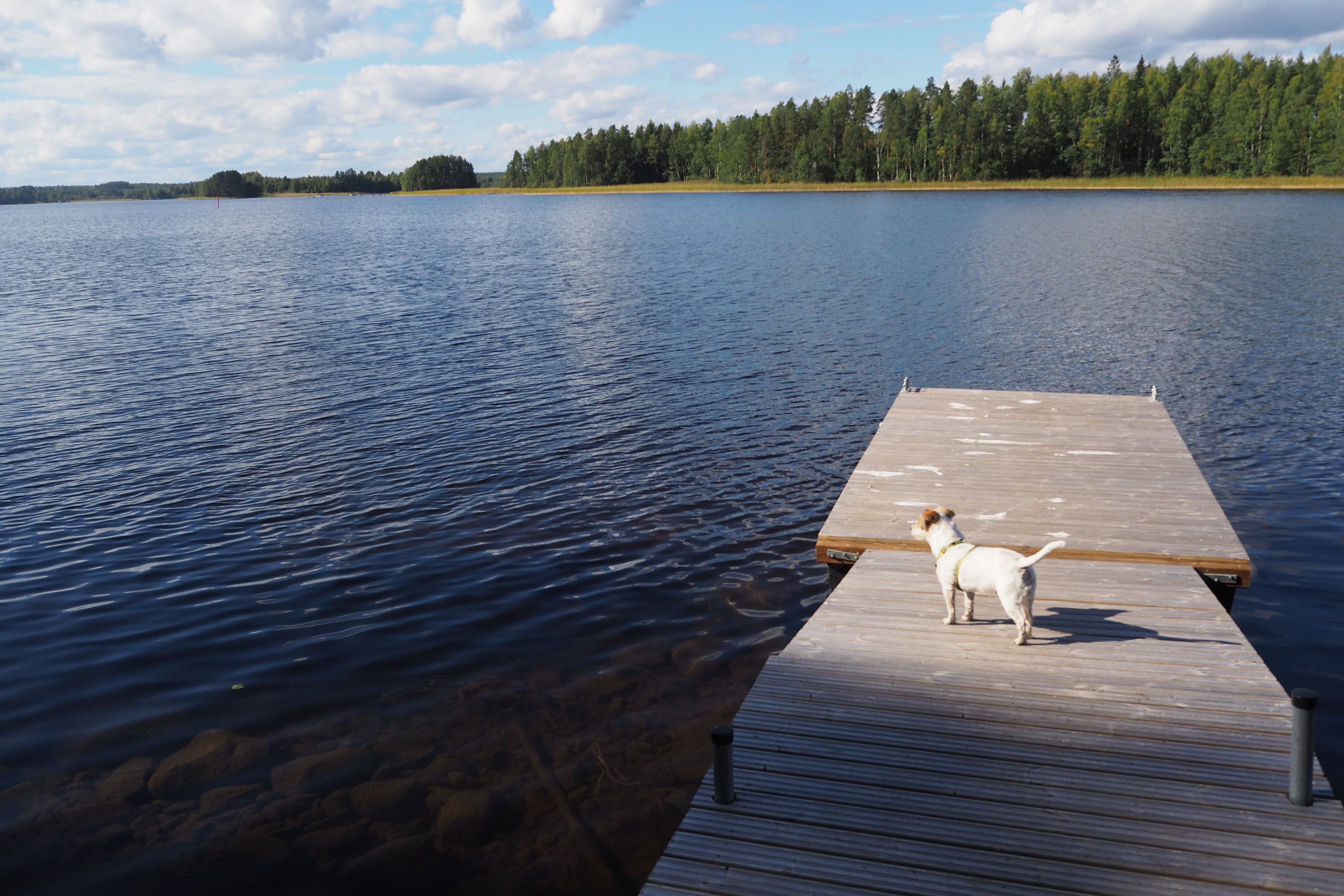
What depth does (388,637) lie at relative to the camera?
11.5 m

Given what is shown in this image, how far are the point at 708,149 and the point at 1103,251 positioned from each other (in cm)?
14563

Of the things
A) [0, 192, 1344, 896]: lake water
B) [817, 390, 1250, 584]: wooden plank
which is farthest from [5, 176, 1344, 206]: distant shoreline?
[817, 390, 1250, 584]: wooden plank

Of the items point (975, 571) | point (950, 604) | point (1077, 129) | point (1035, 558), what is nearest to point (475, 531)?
point (950, 604)

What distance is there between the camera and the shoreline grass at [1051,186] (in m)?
108

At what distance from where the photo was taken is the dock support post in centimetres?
551

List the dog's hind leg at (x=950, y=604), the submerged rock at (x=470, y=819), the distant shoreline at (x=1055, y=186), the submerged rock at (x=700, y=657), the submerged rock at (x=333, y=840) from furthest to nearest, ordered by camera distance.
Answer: the distant shoreline at (x=1055, y=186) → the submerged rock at (x=700, y=657) → the dog's hind leg at (x=950, y=604) → the submerged rock at (x=470, y=819) → the submerged rock at (x=333, y=840)

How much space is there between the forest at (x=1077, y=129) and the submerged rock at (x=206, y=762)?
138 m

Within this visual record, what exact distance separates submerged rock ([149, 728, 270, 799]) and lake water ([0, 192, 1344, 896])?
4cm

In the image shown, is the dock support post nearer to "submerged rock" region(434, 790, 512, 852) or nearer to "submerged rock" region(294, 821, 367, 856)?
"submerged rock" region(434, 790, 512, 852)

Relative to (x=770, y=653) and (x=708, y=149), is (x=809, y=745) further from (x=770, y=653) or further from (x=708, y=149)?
(x=708, y=149)

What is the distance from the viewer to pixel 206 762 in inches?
353

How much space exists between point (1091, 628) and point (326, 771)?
27.1 ft

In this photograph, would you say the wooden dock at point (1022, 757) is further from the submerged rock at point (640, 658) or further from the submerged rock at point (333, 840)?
the submerged rock at point (333, 840)

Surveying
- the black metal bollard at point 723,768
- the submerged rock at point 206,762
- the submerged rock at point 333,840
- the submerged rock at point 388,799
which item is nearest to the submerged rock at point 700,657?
the submerged rock at point 388,799
